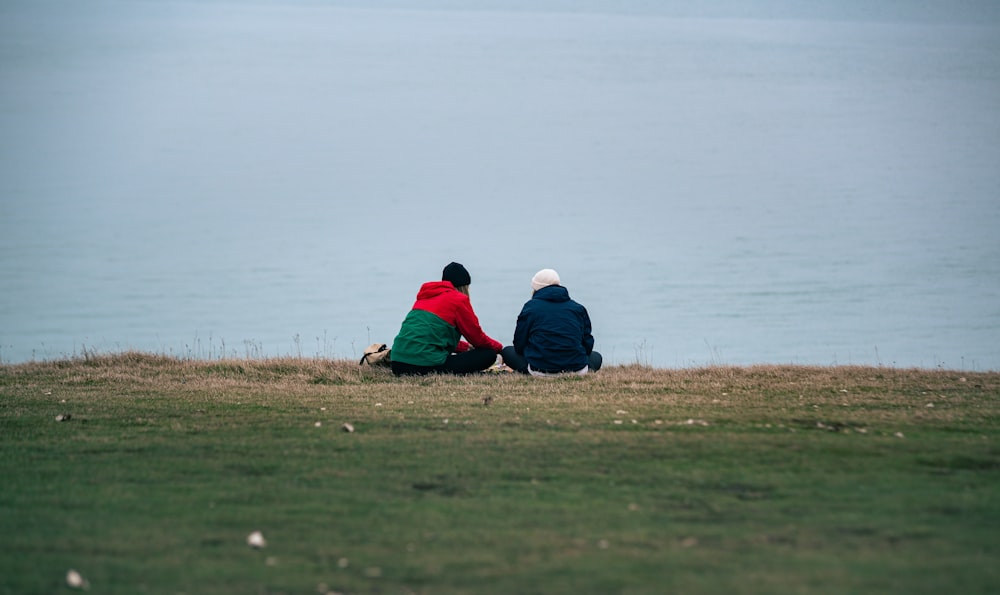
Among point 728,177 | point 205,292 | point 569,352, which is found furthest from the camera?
point 728,177

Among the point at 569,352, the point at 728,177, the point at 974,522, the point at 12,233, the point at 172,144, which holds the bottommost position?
the point at 974,522

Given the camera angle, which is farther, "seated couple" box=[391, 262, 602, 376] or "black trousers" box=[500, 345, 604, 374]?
"black trousers" box=[500, 345, 604, 374]

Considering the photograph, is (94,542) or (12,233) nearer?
(94,542)

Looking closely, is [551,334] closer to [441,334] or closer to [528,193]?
[441,334]

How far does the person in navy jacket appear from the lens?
12227 millimetres

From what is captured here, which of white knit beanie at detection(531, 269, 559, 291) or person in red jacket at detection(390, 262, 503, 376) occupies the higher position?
white knit beanie at detection(531, 269, 559, 291)

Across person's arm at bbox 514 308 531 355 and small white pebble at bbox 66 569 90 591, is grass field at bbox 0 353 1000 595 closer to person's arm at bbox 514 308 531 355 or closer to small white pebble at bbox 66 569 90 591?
small white pebble at bbox 66 569 90 591

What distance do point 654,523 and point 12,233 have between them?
256 ft

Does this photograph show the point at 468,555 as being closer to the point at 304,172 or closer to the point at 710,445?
the point at 710,445

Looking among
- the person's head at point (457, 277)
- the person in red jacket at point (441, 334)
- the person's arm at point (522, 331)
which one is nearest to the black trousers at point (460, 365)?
the person in red jacket at point (441, 334)

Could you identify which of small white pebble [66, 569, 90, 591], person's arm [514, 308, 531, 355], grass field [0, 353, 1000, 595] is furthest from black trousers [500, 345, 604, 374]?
small white pebble [66, 569, 90, 591]

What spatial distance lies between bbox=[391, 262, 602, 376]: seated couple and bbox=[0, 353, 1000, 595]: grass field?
83 centimetres

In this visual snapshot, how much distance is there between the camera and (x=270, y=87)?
14150 centimetres

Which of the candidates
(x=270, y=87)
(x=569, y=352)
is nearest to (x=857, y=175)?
(x=270, y=87)
